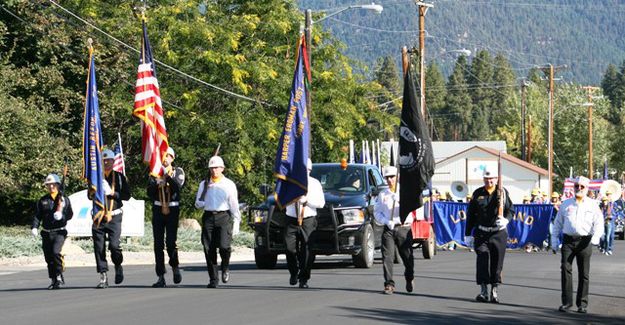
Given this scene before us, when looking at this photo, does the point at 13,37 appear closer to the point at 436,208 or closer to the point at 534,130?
the point at 436,208

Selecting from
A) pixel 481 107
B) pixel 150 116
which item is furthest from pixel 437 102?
pixel 150 116

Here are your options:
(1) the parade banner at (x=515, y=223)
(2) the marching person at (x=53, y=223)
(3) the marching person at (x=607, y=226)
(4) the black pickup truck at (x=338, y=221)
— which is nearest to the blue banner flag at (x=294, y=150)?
(2) the marching person at (x=53, y=223)

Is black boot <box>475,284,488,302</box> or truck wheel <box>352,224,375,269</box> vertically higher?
truck wheel <box>352,224,375,269</box>

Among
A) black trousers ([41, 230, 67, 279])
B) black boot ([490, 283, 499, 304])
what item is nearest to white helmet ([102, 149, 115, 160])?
black trousers ([41, 230, 67, 279])

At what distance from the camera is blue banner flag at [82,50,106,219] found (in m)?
17.2

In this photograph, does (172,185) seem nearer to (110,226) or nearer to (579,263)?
(110,226)

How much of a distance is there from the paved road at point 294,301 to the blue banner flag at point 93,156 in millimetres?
1244

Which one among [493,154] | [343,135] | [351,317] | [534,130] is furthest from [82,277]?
[534,130]

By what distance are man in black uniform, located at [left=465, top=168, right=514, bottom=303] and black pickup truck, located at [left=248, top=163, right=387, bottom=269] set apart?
236 inches

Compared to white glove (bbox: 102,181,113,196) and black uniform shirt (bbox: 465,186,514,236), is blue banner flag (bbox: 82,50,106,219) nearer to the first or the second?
white glove (bbox: 102,181,113,196)

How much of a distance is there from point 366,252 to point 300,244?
18.2 feet

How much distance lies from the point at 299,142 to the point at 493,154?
77.6 metres

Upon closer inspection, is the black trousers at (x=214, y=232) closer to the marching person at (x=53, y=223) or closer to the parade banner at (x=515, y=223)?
the marching person at (x=53, y=223)

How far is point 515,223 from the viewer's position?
37.2 metres
